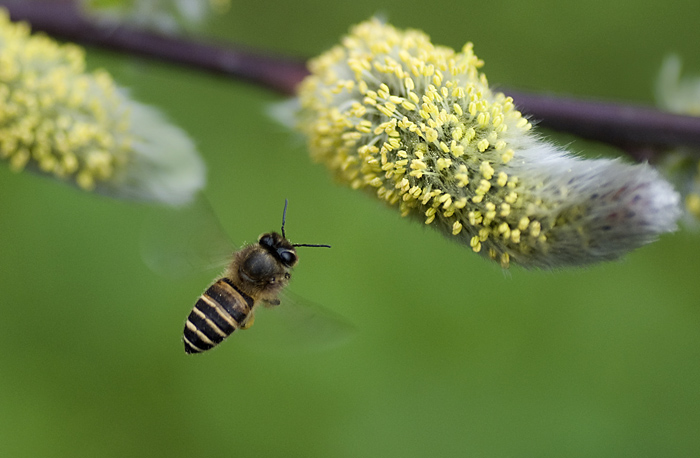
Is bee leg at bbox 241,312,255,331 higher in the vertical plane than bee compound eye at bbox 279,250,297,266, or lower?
lower

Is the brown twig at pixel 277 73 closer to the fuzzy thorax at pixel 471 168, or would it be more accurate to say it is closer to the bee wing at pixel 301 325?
the fuzzy thorax at pixel 471 168

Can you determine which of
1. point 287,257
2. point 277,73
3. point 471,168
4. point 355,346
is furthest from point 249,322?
point 355,346

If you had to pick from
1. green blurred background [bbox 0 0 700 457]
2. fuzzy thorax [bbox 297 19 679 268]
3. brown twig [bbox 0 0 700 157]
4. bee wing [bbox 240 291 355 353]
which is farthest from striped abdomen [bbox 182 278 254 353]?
green blurred background [bbox 0 0 700 457]

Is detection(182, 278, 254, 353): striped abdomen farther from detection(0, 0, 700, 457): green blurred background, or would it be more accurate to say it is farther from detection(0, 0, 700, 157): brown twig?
detection(0, 0, 700, 457): green blurred background

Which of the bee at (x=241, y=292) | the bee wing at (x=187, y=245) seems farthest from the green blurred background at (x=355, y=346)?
the bee at (x=241, y=292)

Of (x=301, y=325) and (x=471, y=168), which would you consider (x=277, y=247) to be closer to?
(x=301, y=325)

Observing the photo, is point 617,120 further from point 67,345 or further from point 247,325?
point 67,345

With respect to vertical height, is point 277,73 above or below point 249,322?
above
